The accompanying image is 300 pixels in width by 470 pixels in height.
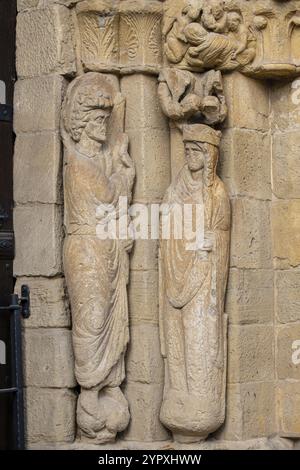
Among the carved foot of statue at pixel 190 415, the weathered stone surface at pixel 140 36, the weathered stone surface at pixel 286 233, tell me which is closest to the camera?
the carved foot of statue at pixel 190 415

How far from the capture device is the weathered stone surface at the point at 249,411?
20.4ft

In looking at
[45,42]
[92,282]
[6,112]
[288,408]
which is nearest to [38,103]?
[6,112]

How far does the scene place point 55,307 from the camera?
624 centimetres

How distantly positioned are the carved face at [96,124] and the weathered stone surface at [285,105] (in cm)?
91

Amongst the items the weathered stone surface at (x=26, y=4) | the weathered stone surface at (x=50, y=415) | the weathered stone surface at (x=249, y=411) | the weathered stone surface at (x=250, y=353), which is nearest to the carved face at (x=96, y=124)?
the weathered stone surface at (x=26, y=4)

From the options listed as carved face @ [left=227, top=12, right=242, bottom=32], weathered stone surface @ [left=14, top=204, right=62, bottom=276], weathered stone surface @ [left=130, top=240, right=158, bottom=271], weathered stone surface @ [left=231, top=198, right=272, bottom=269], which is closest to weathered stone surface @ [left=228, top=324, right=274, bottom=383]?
weathered stone surface @ [left=231, top=198, right=272, bottom=269]

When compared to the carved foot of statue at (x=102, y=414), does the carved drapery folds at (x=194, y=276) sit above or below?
above

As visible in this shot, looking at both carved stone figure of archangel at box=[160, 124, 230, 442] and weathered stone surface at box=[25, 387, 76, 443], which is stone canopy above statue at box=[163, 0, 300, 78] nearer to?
carved stone figure of archangel at box=[160, 124, 230, 442]

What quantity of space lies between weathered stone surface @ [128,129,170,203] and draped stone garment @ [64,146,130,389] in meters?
0.12

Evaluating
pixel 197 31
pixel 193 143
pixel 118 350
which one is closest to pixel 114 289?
pixel 118 350

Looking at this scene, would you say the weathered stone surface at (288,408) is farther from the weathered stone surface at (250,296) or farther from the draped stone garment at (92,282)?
the draped stone garment at (92,282)

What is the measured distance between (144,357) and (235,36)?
1639 mm

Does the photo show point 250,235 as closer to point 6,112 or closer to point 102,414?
point 102,414

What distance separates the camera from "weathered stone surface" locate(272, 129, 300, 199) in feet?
21.1
